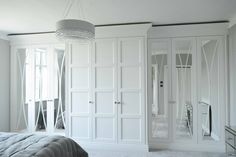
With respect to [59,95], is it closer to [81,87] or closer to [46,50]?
[81,87]

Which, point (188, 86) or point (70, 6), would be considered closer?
point (70, 6)

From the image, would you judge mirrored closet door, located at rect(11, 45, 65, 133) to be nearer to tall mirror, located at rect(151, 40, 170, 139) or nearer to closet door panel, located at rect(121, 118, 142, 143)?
closet door panel, located at rect(121, 118, 142, 143)

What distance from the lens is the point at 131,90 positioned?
419 centimetres

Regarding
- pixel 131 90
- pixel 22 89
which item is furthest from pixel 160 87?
pixel 22 89

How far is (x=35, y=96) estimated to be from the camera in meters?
4.86

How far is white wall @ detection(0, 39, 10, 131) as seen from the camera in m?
4.73

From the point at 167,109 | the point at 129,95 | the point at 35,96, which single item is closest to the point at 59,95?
the point at 35,96

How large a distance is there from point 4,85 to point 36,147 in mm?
3133

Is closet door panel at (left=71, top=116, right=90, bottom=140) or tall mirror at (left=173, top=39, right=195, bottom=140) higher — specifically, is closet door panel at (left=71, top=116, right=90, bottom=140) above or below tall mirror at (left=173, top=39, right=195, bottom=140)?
below

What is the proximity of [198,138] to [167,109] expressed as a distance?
0.81 m

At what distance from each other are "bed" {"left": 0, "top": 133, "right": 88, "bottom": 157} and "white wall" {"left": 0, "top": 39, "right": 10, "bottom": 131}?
2325 millimetres

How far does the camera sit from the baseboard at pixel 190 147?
4.11m

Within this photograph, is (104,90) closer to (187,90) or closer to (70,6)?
(187,90)

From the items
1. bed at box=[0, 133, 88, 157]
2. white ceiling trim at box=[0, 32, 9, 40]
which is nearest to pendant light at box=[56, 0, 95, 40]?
bed at box=[0, 133, 88, 157]
